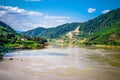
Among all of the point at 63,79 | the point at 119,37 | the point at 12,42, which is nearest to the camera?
the point at 63,79

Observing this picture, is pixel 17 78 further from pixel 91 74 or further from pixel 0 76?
pixel 91 74

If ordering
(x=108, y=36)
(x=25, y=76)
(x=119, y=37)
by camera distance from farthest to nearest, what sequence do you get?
(x=108, y=36) → (x=119, y=37) → (x=25, y=76)

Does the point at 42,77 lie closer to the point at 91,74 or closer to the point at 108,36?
the point at 91,74

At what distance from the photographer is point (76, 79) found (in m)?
36.1

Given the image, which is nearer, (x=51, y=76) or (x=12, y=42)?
(x=51, y=76)

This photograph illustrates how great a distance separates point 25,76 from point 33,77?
168 centimetres

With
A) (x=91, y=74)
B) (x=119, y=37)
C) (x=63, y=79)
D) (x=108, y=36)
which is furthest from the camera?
(x=108, y=36)

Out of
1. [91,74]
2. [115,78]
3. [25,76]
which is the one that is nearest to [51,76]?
[25,76]

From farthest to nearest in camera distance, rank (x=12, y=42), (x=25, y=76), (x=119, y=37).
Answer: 1. (x=119, y=37)
2. (x=12, y=42)
3. (x=25, y=76)

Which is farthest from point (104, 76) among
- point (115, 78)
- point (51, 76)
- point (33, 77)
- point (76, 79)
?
point (33, 77)

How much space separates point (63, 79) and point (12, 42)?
84628 millimetres

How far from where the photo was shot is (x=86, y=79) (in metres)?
36.4

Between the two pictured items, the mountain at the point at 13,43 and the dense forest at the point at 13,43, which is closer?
the dense forest at the point at 13,43

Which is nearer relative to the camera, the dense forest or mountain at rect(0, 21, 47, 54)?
the dense forest
